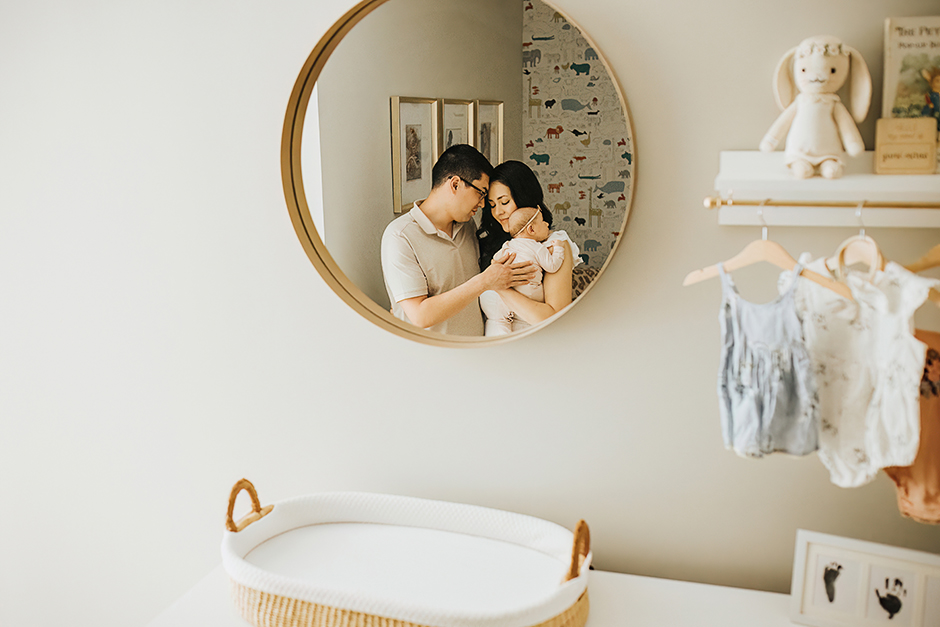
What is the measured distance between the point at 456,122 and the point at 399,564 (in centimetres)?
81

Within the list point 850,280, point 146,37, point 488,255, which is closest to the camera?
point 850,280

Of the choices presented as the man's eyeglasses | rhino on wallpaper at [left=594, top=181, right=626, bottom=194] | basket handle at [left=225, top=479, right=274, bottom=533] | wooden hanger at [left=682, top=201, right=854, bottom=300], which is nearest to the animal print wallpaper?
rhino on wallpaper at [left=594, top=181, right=626, bottom=194]

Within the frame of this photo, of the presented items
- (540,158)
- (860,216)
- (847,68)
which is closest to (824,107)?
(847,68)

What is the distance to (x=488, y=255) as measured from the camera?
1.23 m

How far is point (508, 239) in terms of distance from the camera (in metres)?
1.21

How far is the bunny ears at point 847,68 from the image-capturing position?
1.00 metres

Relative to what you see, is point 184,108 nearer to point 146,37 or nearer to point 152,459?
point 146,37

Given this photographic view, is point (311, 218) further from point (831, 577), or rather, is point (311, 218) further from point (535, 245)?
point (831, 577)

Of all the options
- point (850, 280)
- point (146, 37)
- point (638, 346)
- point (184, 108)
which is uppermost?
point (146, 37)

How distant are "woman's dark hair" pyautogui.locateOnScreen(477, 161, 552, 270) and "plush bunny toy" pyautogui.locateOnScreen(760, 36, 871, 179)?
396 mm

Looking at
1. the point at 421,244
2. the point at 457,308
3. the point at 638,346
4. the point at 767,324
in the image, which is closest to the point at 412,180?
the point at 421,244

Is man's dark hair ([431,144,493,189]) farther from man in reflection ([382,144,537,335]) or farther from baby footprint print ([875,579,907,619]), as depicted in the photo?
baby footprint print ([875,579,907,619])

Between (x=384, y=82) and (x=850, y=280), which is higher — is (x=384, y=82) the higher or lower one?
the higher one

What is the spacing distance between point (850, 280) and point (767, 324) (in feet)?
0.41
